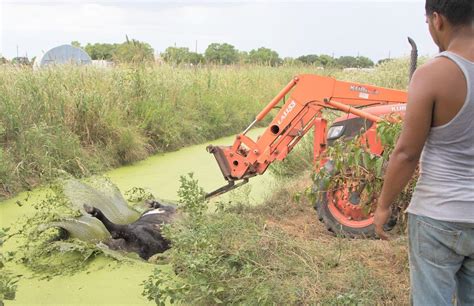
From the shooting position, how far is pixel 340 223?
13.5ft

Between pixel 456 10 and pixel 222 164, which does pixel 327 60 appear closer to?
pixel 222 164

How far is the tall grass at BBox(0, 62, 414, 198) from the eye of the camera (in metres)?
5.94

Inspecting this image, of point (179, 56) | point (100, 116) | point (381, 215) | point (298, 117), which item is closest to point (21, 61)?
point (100, 116)

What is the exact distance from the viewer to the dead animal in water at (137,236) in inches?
161

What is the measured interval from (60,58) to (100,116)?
2.51m

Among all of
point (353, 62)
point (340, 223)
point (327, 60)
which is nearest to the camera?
point (340, 223)

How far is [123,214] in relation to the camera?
465cm

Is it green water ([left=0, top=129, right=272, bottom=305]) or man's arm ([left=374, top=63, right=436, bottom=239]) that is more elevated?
man's arm ([left=374, top=63, right=436, bottom=239])

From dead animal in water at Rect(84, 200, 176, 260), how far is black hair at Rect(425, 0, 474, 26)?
2863mm

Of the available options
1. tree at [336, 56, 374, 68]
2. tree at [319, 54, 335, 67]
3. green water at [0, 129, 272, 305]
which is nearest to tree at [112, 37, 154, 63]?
green water at [0, 129, 272, 305]

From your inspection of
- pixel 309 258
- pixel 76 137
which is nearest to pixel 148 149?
pixel 76 137

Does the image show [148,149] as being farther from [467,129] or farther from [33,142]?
[467,129]

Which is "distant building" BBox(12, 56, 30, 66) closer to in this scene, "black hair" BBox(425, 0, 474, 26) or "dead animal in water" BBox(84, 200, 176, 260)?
"dead animal in water" BBox(84, 200, 176, 260)

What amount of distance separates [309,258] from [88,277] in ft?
5.06
